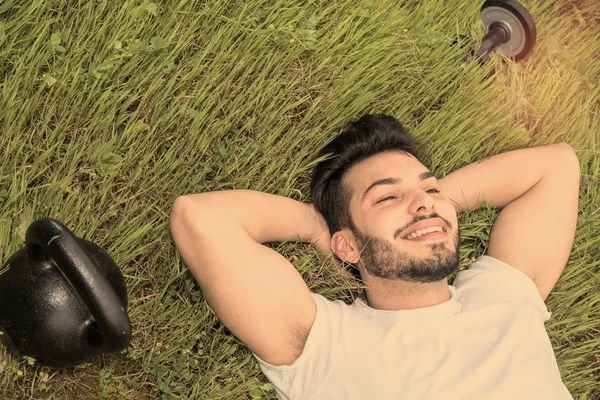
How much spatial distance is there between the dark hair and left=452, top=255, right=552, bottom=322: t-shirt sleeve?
23.4 inches

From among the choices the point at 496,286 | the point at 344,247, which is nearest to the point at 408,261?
the point at 344,247

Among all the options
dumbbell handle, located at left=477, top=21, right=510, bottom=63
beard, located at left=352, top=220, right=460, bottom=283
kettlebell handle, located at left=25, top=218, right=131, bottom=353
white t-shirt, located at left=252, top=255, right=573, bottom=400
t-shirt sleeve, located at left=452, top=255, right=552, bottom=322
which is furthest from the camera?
dumbbell handle, located at left=477, top=21, right=510, bottom=63

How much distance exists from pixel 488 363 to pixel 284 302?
98 cm

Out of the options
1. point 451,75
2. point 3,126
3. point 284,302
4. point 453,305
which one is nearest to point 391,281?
Result: point 453,305

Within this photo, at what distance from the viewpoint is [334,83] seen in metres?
→ 3.63

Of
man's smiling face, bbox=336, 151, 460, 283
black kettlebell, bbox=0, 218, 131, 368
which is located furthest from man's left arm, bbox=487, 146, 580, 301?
black kettlebell, bbox=0, 218, 131, 368

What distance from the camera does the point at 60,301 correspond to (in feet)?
8.15

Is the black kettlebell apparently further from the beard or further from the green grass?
the beard

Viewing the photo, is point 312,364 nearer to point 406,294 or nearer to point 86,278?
point 406,294

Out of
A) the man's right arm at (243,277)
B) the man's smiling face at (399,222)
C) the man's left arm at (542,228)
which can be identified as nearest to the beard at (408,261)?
the man's smiling face at (399,222)

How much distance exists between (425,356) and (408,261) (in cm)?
45

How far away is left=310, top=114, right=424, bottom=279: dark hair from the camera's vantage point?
10.8ft

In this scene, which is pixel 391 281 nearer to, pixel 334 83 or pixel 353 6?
pixel 334 83

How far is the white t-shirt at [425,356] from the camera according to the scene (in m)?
2.75
